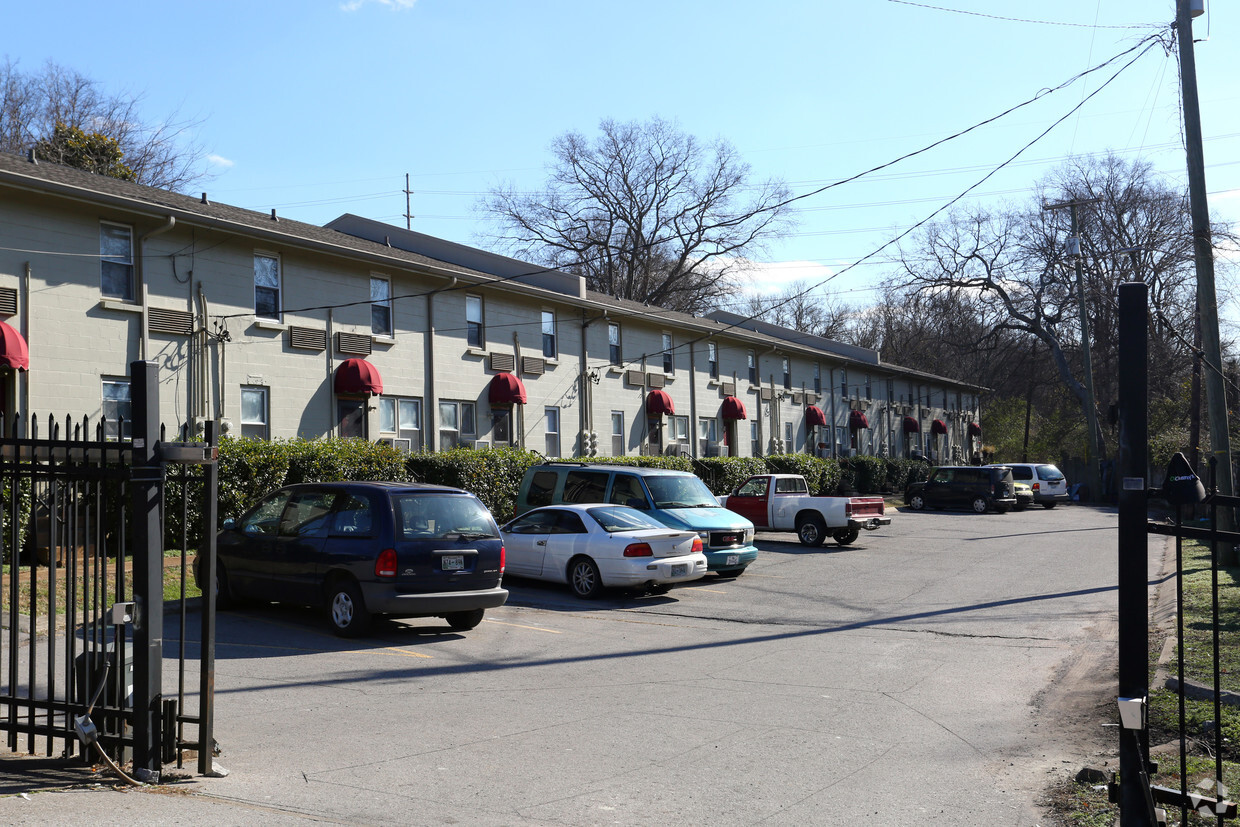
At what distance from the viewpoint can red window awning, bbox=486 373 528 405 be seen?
88.0 ft

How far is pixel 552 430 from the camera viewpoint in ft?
98.0

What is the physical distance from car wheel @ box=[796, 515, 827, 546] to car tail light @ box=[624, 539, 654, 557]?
974 cm

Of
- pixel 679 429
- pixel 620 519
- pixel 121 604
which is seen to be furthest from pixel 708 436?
pixel 121 604

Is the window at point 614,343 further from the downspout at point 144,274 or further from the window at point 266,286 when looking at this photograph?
the downspout at point 144,274

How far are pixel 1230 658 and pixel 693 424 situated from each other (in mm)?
28271

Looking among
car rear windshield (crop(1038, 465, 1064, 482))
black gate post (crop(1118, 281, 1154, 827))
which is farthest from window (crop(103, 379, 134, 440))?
car rear windshield (crop(1038, 465, 1064, 482))

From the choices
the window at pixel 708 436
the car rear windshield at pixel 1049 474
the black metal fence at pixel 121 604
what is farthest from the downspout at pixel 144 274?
the car rear windshield at pixel 1049 474

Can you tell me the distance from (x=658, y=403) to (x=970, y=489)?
13.1 m

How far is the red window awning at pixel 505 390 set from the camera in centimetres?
2683

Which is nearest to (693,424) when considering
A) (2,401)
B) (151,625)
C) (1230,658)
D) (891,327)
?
(2,401)

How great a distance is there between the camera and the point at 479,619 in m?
12.3

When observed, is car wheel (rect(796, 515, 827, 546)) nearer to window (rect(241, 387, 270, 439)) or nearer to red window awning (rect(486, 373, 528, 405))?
red window awning (rect(486, 373, 528, 405))

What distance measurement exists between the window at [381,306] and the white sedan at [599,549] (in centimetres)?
952

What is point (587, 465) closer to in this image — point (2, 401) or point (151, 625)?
point (2, 401)
